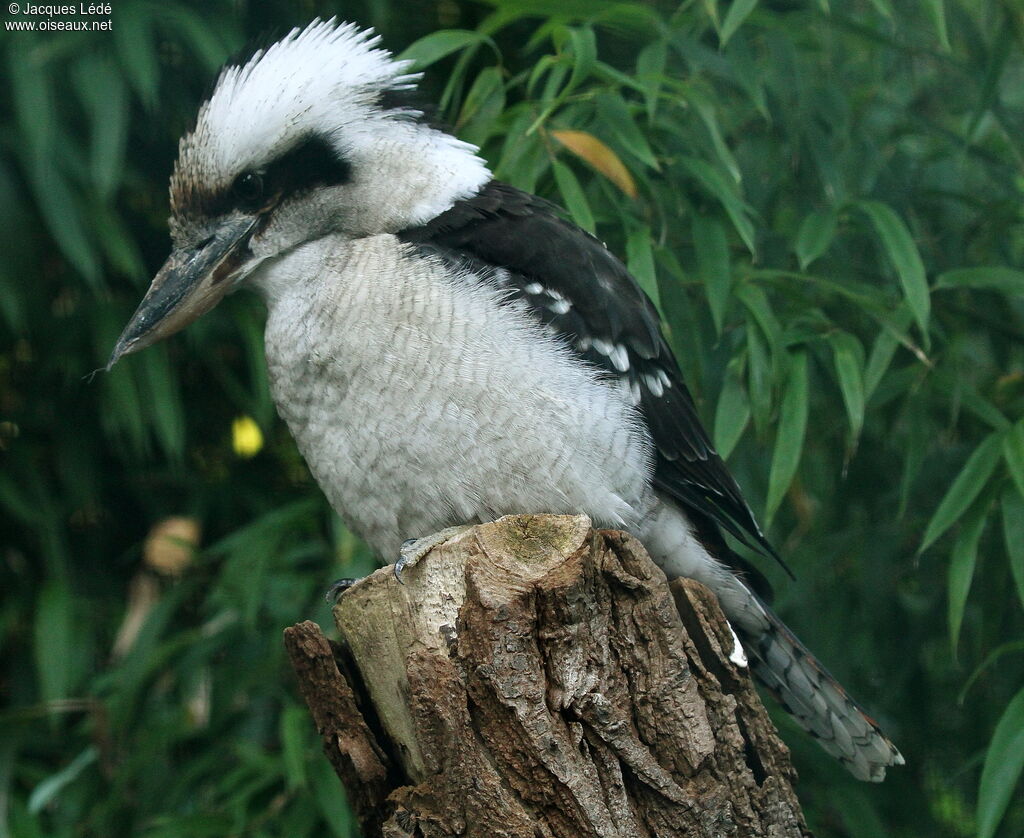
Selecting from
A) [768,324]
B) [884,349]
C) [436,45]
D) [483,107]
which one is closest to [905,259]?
[884,349]

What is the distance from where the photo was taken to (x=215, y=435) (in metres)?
3.09

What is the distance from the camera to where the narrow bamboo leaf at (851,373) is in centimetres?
208

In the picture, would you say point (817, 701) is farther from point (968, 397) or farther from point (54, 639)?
point (54, 639)

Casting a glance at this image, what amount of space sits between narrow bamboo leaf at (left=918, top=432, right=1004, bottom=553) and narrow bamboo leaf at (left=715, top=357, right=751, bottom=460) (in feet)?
1.27

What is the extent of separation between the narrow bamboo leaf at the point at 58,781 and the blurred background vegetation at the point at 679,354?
1 cm

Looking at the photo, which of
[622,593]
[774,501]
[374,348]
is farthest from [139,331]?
[774,501]

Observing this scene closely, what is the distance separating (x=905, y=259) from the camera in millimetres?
2186

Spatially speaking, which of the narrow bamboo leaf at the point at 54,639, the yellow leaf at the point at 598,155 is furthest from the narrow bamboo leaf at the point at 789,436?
the narrow bamboo leaf at the point at 54,639

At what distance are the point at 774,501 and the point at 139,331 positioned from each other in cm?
110

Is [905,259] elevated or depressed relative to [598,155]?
depressed

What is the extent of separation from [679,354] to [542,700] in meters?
1.07

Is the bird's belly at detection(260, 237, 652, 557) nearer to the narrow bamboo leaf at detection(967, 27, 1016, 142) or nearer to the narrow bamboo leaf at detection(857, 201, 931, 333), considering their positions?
the narrow bamboo leaf at detection(857, 201, 931, 333)

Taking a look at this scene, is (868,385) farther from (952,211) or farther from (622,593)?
→ (622,593)

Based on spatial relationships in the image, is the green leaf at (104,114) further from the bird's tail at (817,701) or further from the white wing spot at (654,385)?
the bird's tail at (817,701)
